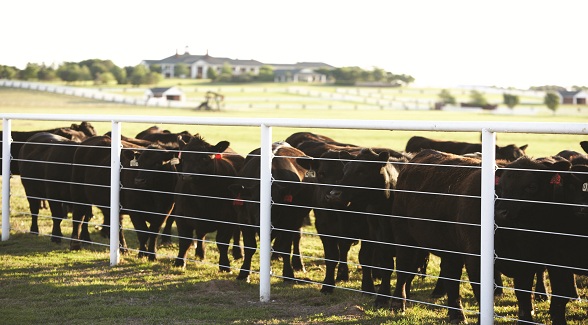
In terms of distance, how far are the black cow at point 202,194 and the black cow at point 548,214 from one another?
4320 mm

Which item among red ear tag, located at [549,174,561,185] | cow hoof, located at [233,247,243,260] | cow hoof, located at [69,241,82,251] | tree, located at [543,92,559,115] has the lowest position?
cow hoof, located at [233,247,243,260]

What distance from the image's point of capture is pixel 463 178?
7.97m

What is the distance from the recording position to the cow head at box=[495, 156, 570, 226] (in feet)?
23.6

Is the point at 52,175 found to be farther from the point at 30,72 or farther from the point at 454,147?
the point at 30,72

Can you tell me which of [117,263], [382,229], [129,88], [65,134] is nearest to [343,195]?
[382,229]

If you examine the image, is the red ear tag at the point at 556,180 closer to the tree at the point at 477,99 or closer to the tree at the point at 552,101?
the tree at the point at 552,101

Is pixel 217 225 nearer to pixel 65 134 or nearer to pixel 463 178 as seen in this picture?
pixel 463 178

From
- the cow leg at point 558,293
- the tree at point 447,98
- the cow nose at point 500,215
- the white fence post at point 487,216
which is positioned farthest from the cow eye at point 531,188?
the tree at point 447,98

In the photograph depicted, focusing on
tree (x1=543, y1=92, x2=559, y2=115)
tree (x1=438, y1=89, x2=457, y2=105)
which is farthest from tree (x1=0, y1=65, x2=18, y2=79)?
tree (x1=543, y1=92, x2=559, y2=115)

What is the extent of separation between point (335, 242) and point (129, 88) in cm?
14497

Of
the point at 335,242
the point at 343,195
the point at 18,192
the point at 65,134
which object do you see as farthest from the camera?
the point at 18,192

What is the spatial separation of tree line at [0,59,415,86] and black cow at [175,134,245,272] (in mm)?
122746

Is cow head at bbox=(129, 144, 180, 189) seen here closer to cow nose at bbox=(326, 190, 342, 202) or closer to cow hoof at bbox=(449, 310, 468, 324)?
cow nose at bbox=(326, 190, 342, 202)

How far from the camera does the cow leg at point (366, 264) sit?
9.27 meters
